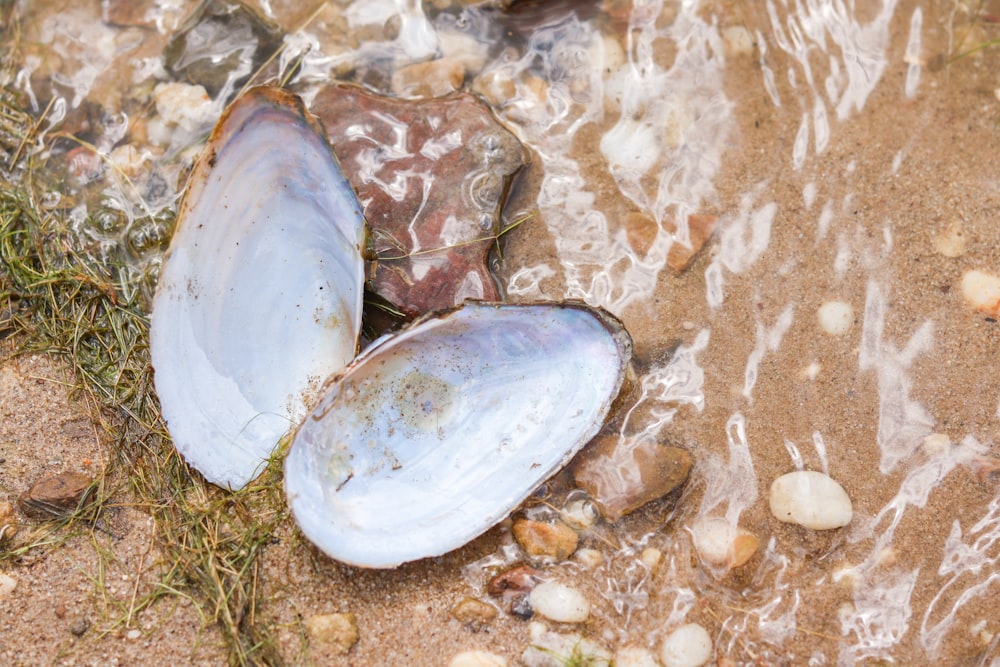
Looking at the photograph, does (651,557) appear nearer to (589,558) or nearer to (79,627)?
(589,558)

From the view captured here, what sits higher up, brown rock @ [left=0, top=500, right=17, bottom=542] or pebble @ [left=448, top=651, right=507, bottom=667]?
brown rock @ [left=0, top=500, right=17, bottom=542]

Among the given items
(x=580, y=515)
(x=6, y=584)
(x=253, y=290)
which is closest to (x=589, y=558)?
(x=580, y=515)

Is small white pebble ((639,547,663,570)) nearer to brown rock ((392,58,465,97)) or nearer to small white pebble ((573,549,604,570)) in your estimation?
small white pebble ((573,549,604,570))

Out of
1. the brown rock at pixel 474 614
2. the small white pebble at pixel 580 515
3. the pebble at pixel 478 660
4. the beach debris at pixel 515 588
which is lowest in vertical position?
the pebble at pixel 478 660

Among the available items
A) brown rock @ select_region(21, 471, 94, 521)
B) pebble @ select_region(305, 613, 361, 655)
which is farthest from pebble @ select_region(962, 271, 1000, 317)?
brown rock @ select_region(21, 471, 94, 521)

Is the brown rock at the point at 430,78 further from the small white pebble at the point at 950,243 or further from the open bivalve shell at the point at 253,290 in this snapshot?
the small white pebble at the point at 950,243

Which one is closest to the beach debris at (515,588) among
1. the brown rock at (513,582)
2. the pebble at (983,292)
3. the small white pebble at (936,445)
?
the brown rock at (513,582)
